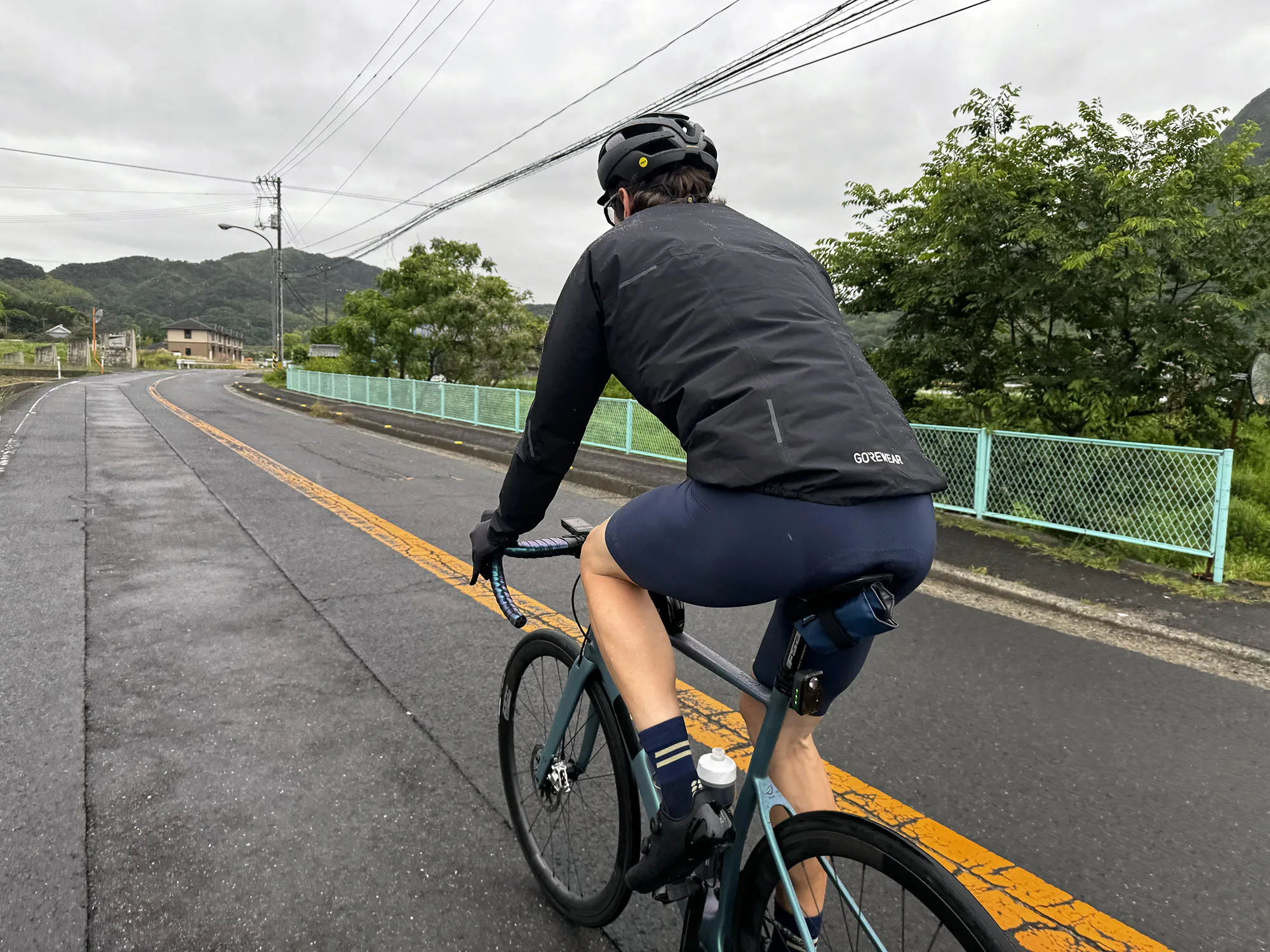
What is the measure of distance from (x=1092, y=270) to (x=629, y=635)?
20.5ft

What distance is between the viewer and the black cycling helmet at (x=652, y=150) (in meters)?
1.70

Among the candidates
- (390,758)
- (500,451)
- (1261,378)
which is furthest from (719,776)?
(500,451)

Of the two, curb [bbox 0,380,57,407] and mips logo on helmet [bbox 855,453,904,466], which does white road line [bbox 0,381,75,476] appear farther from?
mips logo on helmet [bbox 855,453,904,466]

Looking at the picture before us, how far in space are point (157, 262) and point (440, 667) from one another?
6134 inches

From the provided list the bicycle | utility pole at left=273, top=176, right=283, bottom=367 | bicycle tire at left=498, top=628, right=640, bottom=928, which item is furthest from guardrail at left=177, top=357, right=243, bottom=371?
the bicycle

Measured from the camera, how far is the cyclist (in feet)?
4.30

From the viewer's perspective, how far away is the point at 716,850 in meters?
1.53

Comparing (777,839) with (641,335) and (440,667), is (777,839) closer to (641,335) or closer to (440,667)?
(641,335)

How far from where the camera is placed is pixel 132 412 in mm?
18938

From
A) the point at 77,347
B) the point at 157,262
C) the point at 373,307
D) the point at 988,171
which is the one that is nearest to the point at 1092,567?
the point at 988,171

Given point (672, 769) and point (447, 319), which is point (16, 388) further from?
point (672, 769)

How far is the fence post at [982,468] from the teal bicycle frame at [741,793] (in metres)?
5.98

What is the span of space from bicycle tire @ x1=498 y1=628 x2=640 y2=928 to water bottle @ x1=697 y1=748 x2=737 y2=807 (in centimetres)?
36

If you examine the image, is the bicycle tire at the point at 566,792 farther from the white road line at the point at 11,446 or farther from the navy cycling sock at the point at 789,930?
the white road line at the point at 11,446
